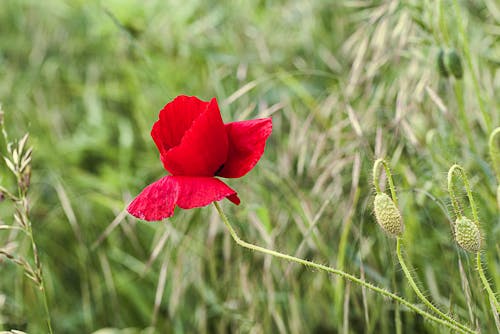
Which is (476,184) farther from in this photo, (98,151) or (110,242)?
(98,151)

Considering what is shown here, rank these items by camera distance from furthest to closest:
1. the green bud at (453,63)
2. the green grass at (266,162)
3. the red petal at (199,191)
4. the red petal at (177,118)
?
the green grass at (266,162), the green bud at (453,63), the red petal at (177,118), the red petal at (199,191)

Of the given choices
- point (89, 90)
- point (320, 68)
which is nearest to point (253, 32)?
point (320, 68)

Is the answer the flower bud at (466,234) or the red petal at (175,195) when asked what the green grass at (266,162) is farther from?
the red petal at (175,195)

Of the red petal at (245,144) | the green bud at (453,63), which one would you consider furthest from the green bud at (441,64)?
the red petal at (245,144)

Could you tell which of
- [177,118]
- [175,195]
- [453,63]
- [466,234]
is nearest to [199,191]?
Result: [175,195]

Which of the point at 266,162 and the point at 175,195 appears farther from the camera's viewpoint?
the point at 266,162

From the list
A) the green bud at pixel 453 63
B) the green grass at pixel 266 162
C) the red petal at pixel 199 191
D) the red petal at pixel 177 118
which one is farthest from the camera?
A: the green grass at pixel 266 162

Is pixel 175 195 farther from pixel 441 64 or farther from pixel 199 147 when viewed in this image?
pixel 441 64
